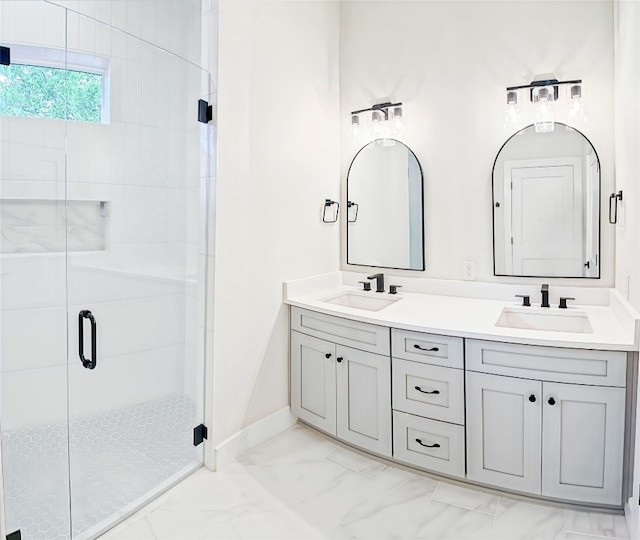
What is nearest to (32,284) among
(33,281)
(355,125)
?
(33,281)

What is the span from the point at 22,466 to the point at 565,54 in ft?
10.4

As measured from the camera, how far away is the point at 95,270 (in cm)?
181

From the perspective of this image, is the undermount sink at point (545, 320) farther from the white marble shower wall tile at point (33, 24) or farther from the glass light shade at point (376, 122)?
the white marble shower wall tile at point (33, 24)

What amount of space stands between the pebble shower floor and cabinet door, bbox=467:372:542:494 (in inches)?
54.7

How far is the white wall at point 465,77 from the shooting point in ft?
7.60

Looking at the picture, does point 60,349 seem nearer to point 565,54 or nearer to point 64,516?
point 64,516

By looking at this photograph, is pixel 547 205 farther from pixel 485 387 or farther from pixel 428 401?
pixel 428 401

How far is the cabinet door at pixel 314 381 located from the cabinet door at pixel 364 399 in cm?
5

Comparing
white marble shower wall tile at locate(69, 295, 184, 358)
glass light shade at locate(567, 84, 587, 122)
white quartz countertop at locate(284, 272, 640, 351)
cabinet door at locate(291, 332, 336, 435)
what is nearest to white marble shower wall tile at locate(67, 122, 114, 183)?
white marble shower wall tile at locate(69, 295, 184, 358)

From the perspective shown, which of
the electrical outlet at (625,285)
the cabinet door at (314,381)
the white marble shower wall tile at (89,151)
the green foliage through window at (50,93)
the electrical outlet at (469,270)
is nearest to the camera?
the green foliage through window at (50,93)

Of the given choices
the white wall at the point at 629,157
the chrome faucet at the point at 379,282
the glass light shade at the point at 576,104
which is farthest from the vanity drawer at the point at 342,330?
the glass light shade at the point at 576,104

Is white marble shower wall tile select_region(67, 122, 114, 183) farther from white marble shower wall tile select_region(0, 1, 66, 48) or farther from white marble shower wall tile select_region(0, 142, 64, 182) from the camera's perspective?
white marble shower wall tile select_region(0, 1, 66, 48)

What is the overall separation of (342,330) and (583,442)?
119 cm

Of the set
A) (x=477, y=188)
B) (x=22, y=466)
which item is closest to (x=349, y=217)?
(x=477, y=188)
